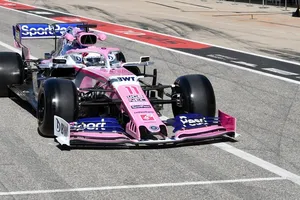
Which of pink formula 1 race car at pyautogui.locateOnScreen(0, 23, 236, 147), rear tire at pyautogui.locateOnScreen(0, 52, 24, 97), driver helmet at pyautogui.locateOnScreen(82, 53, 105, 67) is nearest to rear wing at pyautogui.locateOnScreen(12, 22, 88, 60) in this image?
rear tire at pyautogui.locateOnScreen(0, 52, 24, 97)

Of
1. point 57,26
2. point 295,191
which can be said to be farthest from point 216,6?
point 295,191

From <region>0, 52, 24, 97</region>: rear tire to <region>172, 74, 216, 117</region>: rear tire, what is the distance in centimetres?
A: 326

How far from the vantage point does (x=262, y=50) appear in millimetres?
20938

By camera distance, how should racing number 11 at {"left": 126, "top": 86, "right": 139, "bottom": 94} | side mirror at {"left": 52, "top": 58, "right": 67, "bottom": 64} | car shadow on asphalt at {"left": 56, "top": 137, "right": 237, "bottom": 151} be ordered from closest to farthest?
1. car shadow on asphalt at {"left": 56, "top": 137, "right": 237, "bottom": 151}
2. racing number 11 at {"left": 126, "top": 86, "right": 139, "bottom": 94}
3. side mirror at {"left": 52, "top": 58, "right": 67, "bottom": 64}

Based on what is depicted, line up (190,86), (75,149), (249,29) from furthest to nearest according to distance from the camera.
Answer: (249,29)
(190,86)
(75,149)

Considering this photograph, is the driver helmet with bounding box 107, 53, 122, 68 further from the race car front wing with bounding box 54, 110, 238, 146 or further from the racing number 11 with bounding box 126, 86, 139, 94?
the race car front wing with bounding box 54, 110, 238, 146

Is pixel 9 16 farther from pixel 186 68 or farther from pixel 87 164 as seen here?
pixel 87 164

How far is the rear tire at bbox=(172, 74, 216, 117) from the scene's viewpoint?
10062mm

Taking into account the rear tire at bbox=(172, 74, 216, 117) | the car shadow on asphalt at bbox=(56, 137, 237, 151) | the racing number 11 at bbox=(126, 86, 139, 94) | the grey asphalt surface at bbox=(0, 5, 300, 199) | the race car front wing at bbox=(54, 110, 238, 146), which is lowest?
the grey asphalt surface at bbox=(0, 5, 300, 199)

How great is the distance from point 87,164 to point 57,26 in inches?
207

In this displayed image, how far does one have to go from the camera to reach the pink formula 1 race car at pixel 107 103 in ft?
29.7

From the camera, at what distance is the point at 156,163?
8680 millimetres

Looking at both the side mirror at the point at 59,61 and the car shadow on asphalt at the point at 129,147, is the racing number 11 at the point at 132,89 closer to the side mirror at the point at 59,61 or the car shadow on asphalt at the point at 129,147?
the car shadow on asphalt at the point at 129,147

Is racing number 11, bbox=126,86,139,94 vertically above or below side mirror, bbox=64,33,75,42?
below
